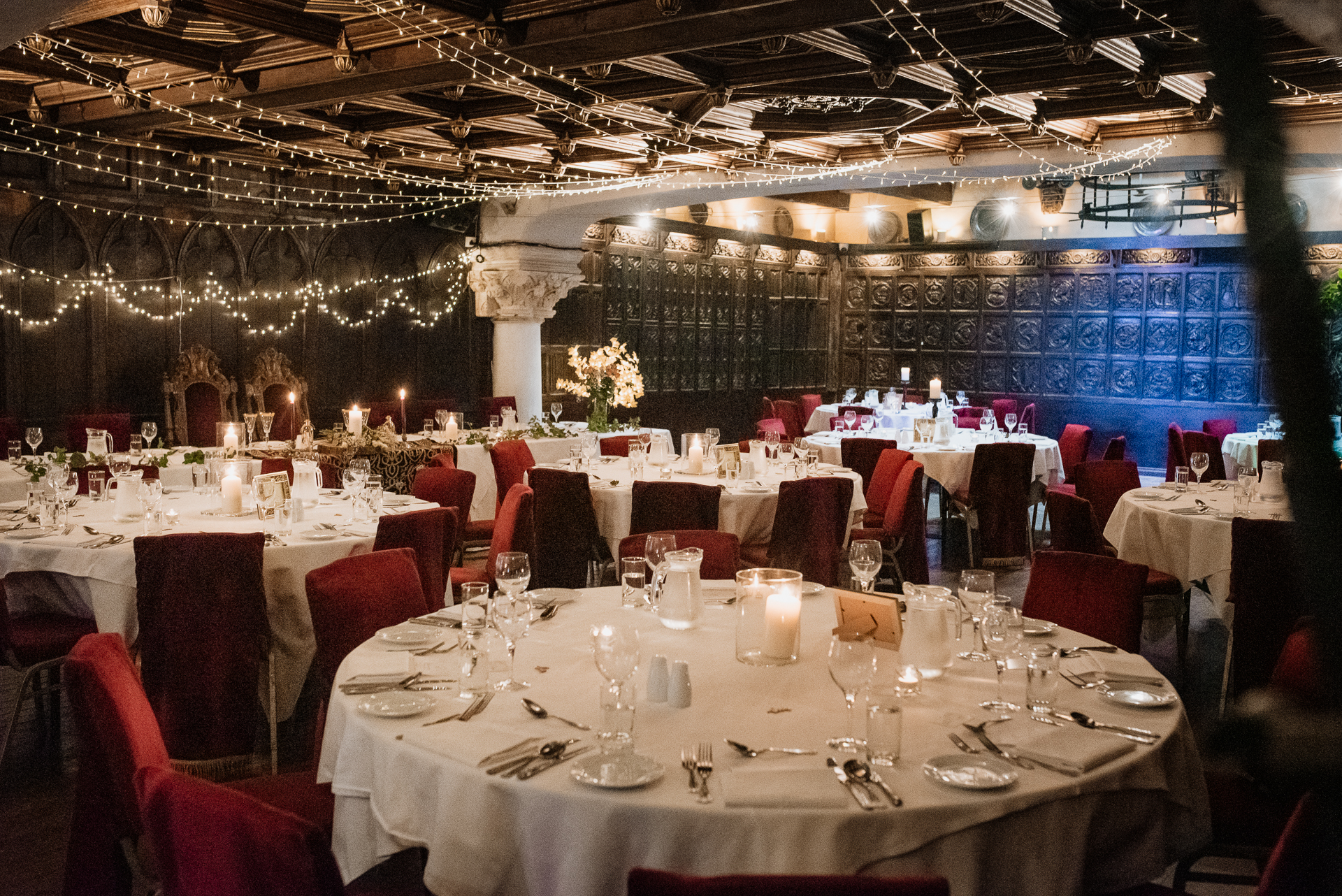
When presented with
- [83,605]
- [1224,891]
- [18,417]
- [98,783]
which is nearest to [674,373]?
[18,417]

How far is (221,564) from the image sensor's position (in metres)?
3.93

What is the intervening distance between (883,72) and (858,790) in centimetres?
563

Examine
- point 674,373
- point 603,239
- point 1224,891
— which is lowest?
point 1224,891

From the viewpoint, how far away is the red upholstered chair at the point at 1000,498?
7801mm

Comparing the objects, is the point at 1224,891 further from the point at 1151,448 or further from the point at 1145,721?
the point at 1151,448

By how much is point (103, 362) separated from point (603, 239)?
18.9ft

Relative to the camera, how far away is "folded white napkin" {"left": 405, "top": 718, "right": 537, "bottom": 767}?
2.13 m

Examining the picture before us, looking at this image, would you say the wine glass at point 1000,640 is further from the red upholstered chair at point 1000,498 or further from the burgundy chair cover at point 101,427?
the burgundy chair cover at point 101,427

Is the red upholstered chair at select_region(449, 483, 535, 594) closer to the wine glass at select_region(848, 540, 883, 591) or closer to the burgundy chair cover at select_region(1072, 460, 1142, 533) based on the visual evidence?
the wine glass at select_region(848, 540, 883, 591)

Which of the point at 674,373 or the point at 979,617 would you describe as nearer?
the point at 979,617

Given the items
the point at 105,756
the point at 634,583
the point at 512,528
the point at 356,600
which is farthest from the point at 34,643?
the point at 634,583

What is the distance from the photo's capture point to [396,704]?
2.39 metres

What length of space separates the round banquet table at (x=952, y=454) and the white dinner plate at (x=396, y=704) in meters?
5.56

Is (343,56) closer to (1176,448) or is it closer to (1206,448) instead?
(1176,448)
